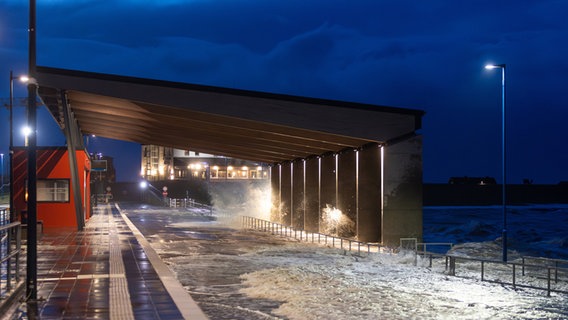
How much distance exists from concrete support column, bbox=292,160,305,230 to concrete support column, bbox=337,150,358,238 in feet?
20.8

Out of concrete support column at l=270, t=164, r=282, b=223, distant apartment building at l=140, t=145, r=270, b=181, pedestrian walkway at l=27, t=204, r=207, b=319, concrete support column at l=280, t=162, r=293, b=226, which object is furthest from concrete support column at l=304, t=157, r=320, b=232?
distant apartment building at l=140, t=145, r=270, b=181

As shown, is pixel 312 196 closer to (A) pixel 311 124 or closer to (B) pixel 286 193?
(B) pixel 286 193

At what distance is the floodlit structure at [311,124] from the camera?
22.9m

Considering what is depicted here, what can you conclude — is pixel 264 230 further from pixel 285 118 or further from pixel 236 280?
pixel 236 280

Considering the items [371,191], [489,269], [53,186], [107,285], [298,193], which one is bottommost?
[489,269]

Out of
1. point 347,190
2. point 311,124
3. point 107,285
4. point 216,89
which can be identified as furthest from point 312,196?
point 107,285

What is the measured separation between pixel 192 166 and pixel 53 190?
3722 inches

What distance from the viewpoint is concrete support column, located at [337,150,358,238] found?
27.6 metres

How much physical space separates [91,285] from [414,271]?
Result: 28.0 ft

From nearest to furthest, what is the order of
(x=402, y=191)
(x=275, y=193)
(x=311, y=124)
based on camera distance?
(x=311, y=124), (x=402, y=191), (x=275, y=193)

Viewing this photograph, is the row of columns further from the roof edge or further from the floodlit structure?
the roof edge

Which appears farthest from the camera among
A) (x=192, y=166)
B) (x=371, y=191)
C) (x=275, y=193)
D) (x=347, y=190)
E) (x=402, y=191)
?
(x=192, y=166)

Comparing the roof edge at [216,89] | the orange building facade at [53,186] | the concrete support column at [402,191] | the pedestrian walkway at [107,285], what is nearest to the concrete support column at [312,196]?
Answer: the concrete support column at [402,191]

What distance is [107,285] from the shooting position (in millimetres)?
13070
